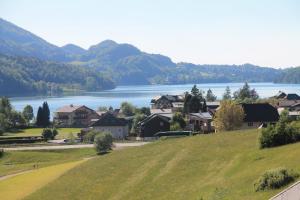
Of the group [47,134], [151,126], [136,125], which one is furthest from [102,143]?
[136,125]

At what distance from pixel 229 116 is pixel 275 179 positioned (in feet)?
208

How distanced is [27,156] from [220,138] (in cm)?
3823

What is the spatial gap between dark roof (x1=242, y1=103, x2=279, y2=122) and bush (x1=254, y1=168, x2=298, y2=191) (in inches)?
2697

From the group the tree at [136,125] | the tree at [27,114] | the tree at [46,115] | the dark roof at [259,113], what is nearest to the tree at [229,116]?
the dark roof at [259,113]

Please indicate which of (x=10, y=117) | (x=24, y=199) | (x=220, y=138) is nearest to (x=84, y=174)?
(x=24, y=199)

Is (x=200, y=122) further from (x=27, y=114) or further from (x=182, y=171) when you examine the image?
(x=182, y=171)

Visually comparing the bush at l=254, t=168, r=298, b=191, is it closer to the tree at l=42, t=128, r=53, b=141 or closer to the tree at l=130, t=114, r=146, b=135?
the tree at l=42, t=128, r=53, b=141

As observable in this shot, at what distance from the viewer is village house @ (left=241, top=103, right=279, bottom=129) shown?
9425 cm

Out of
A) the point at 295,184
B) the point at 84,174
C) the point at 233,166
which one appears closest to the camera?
the point at 295,184

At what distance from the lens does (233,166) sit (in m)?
35.7

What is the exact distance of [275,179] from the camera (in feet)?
85.0

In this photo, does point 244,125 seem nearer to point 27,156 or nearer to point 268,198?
point 27,156

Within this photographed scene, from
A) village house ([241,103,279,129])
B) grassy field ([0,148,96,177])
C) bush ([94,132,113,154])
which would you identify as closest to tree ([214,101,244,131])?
village house ([241,103,279,129])

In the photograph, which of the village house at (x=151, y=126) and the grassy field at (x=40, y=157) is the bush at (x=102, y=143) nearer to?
the grassy field at (x=40, y=157)
